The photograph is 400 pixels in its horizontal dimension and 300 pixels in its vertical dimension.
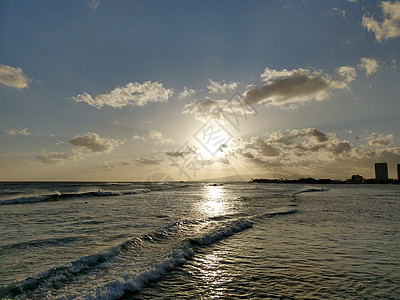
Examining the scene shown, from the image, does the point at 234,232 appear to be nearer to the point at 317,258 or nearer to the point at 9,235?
the point at 317,258

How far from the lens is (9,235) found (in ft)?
49.6

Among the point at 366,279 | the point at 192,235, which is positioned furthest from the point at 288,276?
the point at 192,235

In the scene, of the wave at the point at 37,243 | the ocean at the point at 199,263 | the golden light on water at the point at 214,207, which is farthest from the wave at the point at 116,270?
the golden light on water at the point at 214,207

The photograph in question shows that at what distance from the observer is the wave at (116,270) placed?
7.60 meters

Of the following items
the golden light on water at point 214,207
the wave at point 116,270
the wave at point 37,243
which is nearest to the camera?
the wave at point 116,270

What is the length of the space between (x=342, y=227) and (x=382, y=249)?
6017 mm

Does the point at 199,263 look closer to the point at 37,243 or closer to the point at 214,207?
the point at 37,243

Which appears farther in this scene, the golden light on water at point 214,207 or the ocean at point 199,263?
the golden light on water at point 214,207

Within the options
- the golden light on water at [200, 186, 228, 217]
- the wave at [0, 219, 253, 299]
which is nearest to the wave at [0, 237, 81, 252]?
the wave at [0, 219, 253, 299]

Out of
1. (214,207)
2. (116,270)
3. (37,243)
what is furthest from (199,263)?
(214,207)

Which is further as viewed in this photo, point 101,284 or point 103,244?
point 103,244

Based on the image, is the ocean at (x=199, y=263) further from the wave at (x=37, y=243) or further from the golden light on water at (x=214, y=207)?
the golden light on water at (x=214, y=207)

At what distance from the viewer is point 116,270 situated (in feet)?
30.7

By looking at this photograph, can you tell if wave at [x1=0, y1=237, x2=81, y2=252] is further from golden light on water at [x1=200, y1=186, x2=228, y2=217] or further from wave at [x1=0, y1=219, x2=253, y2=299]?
golden light on water at [x1=200, y1=186, x2=228, y2=217]
